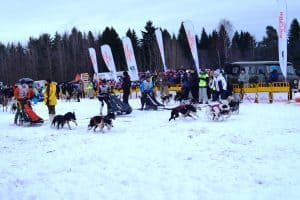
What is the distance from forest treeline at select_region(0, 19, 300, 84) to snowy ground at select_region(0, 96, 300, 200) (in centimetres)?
5421

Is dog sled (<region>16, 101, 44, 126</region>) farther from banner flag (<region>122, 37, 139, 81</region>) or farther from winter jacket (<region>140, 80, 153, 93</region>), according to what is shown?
banner flag (<region>122, 37, 139, 81</region>)

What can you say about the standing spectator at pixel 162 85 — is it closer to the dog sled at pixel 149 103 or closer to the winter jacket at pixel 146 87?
the winter jacket at pixel 146 87

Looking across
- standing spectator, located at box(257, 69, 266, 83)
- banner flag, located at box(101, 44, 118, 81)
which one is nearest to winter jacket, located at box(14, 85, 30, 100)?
standing spectator, located at box(257, 69, 266, 83)

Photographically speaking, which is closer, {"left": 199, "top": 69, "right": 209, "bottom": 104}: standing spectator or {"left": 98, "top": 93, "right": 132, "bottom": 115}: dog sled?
{"left": 98, "top": 93, "right": 132, "bottom": 115}: dog sled

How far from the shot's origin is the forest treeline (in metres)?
70.4

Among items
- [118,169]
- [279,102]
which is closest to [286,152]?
[118,169]

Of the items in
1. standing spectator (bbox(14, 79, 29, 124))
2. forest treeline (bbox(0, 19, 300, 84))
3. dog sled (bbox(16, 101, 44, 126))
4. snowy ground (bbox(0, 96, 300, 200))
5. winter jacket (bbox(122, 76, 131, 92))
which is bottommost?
snowy ground (bbox(0, 96, 300, 200))

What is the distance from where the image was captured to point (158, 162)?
345 inches

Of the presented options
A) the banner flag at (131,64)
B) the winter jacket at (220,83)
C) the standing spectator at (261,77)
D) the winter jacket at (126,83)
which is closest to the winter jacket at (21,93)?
the winter jacket at (126,83)

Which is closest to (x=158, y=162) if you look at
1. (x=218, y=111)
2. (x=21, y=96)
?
(x=218, y=111)

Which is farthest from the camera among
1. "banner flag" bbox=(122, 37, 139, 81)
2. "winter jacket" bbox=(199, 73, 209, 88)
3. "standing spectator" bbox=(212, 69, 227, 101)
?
"banner flag" bbox=(122, 37, 139, 81)

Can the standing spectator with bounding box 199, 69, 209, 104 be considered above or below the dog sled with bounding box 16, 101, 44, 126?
above

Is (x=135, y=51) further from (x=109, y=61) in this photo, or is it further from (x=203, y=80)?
(x=203, y=80)

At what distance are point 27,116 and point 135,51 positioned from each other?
191 feet
